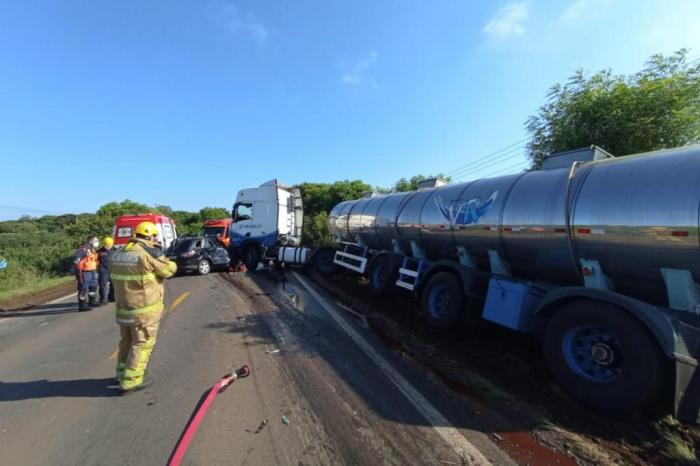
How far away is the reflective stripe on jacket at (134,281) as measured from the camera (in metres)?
4.10

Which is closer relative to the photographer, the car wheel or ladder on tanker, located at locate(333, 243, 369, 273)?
ladder on tanker, located at locate(333, 243, 369, 273)

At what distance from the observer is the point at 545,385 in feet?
13.9

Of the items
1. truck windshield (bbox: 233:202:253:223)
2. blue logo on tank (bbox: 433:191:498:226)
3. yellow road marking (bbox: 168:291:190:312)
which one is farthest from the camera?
truck windshield (bbox: 233:202:253:223)

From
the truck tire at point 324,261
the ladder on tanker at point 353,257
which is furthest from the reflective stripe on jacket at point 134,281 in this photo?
the truck tire at point 324,261

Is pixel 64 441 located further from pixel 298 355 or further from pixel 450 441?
pixel 450 441

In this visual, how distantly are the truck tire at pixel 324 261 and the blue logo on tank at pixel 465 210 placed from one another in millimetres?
6647

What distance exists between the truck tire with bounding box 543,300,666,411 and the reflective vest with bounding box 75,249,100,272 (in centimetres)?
961

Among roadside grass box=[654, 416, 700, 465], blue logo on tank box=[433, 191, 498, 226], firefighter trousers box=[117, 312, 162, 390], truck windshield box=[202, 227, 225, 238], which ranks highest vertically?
blue logo on tank box=[433, 191, 498, 226]

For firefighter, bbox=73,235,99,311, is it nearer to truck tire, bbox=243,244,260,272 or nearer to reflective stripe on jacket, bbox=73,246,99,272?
reflective stripe on jacket, bbox=73,246,99,272

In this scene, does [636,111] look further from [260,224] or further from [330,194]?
[330,194]

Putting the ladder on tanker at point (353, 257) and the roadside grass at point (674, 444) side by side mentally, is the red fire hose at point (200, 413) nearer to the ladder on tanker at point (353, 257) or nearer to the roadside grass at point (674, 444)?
the roadside grass at point (674, 444)

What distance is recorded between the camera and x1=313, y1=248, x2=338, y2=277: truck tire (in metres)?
13.2

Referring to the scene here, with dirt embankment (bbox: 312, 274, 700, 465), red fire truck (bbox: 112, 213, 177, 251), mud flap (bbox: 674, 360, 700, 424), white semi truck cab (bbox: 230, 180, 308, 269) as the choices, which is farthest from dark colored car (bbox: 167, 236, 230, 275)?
mud flap (bbox: 674, 360, 700, 424)

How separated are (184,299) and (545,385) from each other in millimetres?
8239
